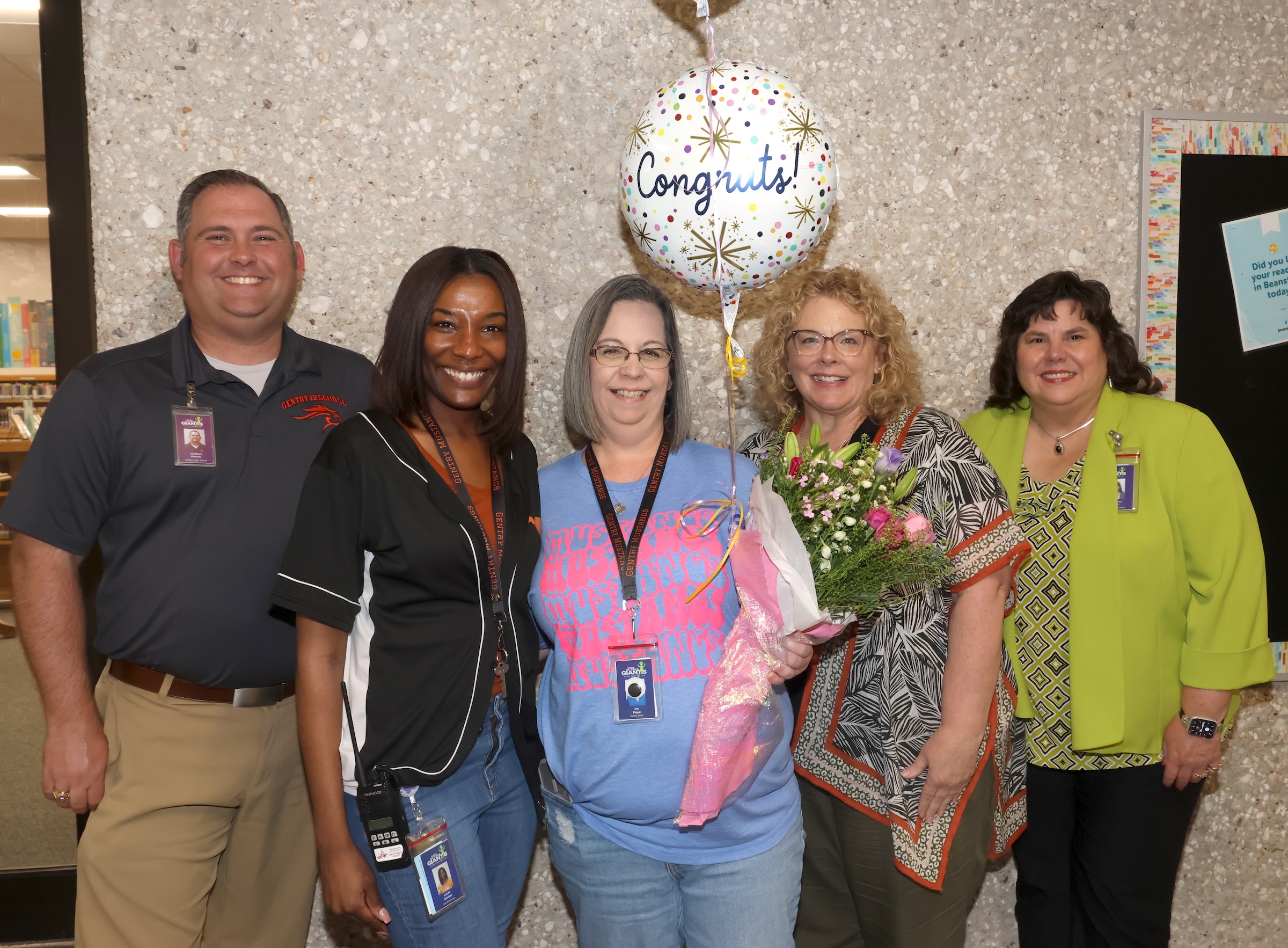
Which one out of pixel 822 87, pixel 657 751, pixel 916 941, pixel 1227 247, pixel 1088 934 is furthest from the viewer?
pixel 1227 247

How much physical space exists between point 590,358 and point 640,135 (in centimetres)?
52

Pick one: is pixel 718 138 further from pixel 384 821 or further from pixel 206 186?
pixel 384 821

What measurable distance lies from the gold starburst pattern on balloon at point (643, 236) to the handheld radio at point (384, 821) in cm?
128

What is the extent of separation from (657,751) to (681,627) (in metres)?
0.25

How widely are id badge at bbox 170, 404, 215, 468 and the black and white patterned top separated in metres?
1.53

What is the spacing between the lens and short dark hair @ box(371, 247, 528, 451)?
5.89 feet

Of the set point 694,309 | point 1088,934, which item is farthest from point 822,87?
point 1088,934

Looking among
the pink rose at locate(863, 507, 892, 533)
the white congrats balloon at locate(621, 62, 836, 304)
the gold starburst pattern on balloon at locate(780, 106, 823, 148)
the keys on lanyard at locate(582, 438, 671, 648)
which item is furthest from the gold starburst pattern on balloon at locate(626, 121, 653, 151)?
the pink rose at locate(863, 507, 892, 533)

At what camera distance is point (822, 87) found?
2645 mm

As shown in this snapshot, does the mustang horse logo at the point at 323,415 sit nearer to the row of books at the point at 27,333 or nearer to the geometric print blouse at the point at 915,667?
the row of books at the point at 27,333

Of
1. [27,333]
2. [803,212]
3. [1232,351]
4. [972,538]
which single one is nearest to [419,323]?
[803,212]

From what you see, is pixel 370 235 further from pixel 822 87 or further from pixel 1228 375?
pixel 1228 375

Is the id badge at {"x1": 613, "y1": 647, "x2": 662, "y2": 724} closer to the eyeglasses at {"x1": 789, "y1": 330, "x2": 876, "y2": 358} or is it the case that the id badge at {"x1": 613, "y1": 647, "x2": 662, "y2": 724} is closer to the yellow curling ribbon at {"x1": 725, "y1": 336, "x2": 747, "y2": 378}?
the yellow curling ribbon at {"x1": 725, "y1": 336, "x2": 747, "y2": 378}

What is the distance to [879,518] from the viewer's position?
1621 mm
